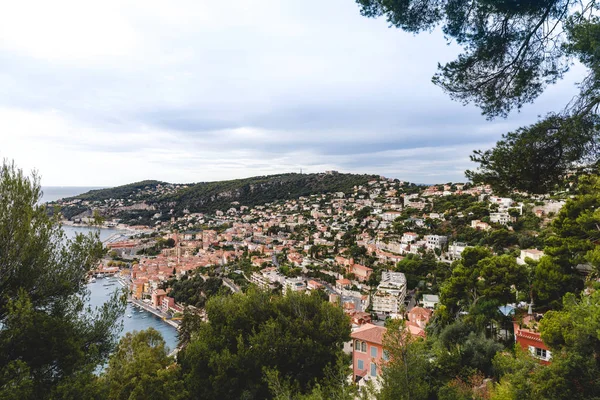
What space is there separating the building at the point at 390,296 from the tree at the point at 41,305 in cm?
1928

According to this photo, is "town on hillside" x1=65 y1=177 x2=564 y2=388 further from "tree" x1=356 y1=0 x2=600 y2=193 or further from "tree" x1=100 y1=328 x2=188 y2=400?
"tree" x1=356 y1=0 x2=600 y2=193

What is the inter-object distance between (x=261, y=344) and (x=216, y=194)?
3596 inches

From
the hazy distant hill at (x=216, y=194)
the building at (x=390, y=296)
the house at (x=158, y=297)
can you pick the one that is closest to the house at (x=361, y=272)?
the building at (x=390, y=296)

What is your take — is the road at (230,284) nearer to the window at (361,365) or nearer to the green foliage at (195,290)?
the green foliage at (195,290)

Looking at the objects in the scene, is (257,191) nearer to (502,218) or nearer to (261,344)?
(502,218)

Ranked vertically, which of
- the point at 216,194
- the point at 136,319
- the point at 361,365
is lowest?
the point at 136,319

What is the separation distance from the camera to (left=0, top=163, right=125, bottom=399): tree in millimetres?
3508

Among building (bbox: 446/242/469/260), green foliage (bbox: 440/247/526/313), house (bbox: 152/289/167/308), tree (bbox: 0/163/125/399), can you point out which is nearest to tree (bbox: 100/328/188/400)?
tree (bbox: 0/163/125/399)

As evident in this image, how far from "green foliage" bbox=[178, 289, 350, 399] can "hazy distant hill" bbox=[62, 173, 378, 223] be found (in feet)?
246

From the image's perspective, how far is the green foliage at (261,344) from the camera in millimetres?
5723

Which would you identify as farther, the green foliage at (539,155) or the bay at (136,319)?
the bay at (136,319)

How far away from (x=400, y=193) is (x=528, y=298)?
60.9 m

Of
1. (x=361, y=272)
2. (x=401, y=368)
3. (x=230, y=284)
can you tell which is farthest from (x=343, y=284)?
(x=401, y=368)

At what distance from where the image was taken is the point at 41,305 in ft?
13.4
